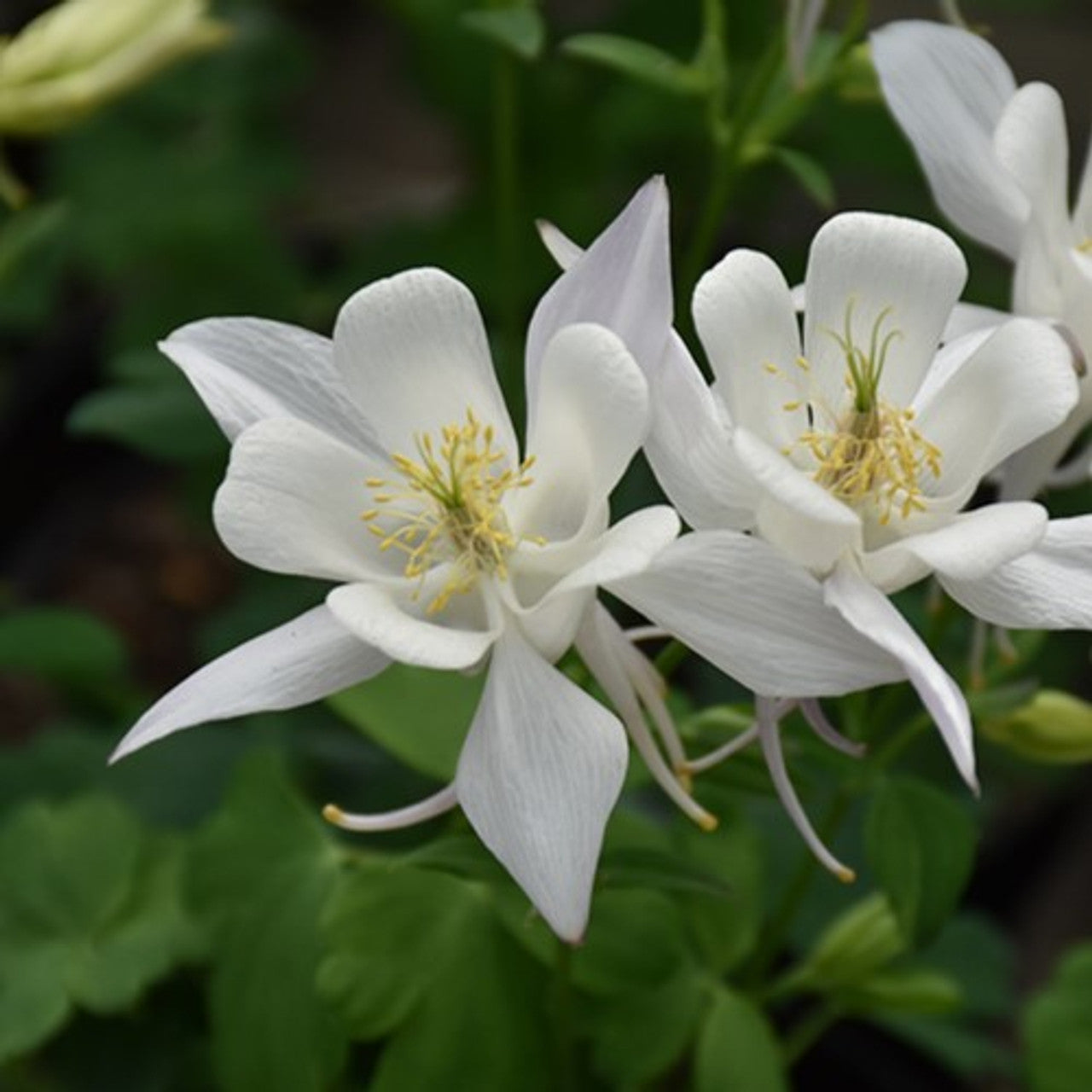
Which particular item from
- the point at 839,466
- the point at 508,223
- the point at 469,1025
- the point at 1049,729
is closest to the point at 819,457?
the point at 839,466

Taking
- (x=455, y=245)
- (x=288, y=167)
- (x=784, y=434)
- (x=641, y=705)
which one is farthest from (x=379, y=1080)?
(x=288, y=167)

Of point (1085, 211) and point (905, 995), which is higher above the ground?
point (1085, 211)

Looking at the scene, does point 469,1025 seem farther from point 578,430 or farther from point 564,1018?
point 578,430

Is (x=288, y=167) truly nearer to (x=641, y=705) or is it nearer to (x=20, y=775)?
(x=20, y=775)

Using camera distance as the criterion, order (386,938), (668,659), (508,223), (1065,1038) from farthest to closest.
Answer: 1. (508,223)
2. (1065,1038)
3. (386,938)
4. (668,659)

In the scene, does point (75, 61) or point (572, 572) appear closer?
point (572, 572)

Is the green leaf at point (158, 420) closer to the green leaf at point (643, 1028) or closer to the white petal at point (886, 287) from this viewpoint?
the green leaf at point (643, 1028)
